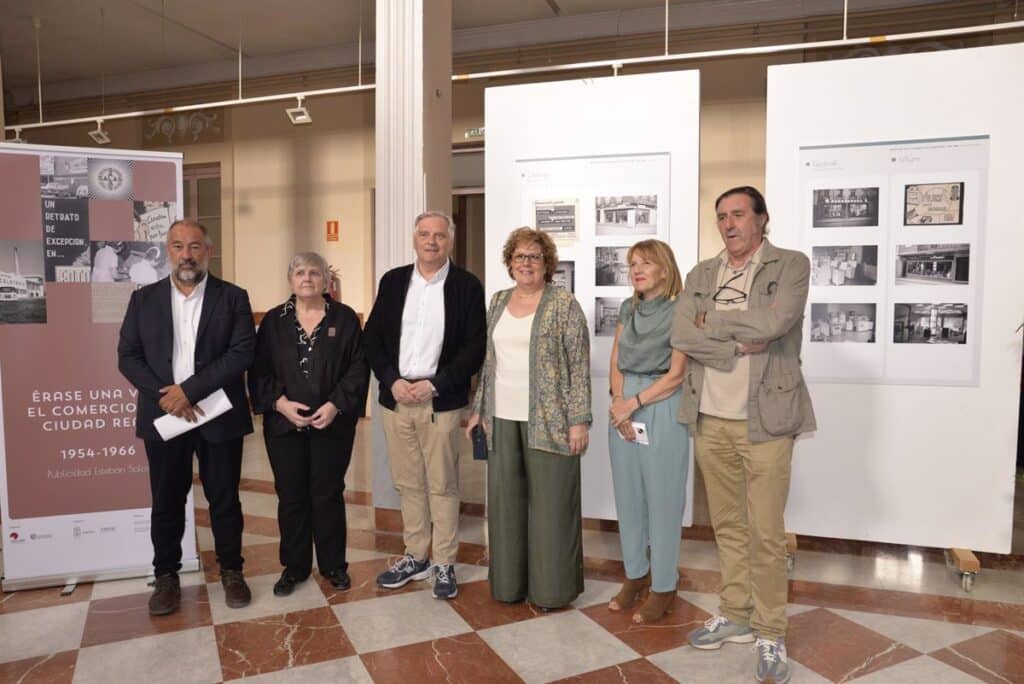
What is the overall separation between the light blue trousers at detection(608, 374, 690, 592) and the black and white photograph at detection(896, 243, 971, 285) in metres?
1.39

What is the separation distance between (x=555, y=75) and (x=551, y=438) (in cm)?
466

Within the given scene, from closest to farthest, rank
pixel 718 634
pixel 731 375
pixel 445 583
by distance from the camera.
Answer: pixel 731 375 < pixel 718 634 < pixel 445 583

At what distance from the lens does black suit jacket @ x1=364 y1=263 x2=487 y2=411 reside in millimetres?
2951

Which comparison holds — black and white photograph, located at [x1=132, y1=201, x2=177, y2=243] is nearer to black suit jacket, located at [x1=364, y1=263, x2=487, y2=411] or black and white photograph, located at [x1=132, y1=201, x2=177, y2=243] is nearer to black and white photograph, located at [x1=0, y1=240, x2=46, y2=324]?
black and white photograph, located at [x1=0, y1=240, x2=46, y2=324]

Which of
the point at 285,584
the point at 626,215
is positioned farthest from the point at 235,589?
the point at 626,215

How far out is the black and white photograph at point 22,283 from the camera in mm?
3090

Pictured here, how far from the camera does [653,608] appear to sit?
2.76m

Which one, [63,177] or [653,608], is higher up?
[63,177]

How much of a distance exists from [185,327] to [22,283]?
34.3 inches

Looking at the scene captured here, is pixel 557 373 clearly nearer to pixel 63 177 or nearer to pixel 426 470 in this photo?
→ pixel 426 470

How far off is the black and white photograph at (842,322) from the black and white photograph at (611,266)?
35.7 inches

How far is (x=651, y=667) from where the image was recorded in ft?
7.93

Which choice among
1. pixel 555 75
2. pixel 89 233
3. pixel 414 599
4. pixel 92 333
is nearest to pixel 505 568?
pixel 414 599

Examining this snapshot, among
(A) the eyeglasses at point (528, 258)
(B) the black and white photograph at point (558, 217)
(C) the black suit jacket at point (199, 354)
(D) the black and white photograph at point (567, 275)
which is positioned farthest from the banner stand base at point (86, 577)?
(B) the black and white photograph at point (558, 217)
